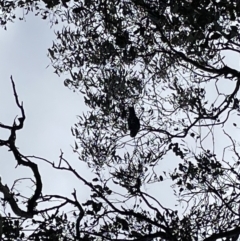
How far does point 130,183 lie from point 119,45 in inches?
82.6

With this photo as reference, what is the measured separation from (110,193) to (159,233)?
1254mm

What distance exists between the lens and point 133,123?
7.75m

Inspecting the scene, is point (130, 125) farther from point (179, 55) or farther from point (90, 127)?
point (179, 55)

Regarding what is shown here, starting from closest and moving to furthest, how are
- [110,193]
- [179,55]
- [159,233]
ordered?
[159,233] < [179,55] < [110,193]

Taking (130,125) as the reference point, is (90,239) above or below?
below

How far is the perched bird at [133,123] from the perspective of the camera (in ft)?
25.4

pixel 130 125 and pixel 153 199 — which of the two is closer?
pixel 153 199

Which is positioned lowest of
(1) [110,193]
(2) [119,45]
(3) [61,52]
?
(1) [110,193]

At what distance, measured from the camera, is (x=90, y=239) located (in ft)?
22.7

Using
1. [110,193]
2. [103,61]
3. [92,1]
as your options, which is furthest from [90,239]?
[92,1]

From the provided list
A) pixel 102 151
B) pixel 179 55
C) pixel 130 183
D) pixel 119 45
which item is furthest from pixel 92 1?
pixel 130 183

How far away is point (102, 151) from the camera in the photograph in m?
7.96

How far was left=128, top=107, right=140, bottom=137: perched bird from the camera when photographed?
7.76 metres

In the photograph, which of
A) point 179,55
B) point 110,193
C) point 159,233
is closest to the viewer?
point 159,233
